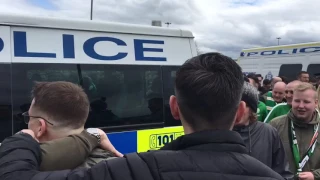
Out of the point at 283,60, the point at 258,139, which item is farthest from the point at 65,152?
the point at 283,60

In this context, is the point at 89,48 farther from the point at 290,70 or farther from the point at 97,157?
the point at 290,70

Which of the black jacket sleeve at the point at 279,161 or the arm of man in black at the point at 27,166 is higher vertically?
the arm of man in black at the point at 27,166

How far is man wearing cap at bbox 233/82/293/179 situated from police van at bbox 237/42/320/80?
656 centimetres

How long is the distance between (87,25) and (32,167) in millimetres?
2531

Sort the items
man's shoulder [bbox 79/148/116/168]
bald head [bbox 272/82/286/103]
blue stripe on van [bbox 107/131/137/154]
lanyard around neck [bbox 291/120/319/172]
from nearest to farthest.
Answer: man's shoulder [bbox 79/148/116/168]
lanyard around neck [bbox 291/120/319/172]
blue stripe on van [bbox 107/131/137/154]
bald head [bbox 272/82/286/103]

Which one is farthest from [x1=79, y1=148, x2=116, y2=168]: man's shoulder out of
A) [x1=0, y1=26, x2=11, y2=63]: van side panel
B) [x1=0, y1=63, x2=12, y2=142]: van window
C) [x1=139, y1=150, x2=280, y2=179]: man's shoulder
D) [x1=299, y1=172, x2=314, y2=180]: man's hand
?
[x1=0, y1=26, x2=11, y2=63]: van side panel

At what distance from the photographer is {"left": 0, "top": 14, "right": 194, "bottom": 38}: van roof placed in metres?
3.08

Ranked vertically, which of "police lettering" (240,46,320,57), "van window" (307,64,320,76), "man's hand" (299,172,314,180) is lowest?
"man's hand" (299,172,314,180)

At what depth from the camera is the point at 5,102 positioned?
2.92 m

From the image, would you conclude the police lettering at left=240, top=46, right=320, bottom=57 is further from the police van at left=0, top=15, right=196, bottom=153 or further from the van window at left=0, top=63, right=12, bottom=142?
the van window at left=0, top=63, right=12, bottom=142

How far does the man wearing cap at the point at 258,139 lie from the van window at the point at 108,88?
5.14ft

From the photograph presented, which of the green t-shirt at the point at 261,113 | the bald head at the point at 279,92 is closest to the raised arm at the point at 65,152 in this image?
the green t-shirt at the point at 261,113

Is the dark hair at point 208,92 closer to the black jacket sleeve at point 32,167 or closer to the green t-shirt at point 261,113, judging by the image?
the black jacket sleeve at point 32,167

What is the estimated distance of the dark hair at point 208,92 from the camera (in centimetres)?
102
